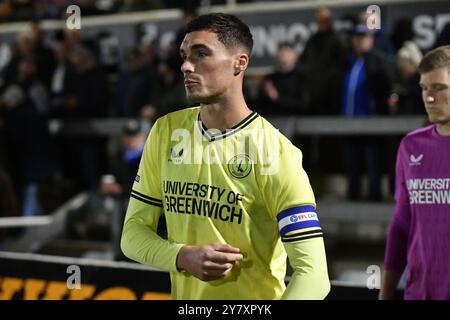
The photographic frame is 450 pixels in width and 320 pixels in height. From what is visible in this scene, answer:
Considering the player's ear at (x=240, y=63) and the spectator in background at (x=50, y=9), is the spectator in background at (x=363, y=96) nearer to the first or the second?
the player's ear at (x=240, y=63)

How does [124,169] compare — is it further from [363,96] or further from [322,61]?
[363,96]

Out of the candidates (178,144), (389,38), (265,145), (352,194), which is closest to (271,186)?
(265,145)

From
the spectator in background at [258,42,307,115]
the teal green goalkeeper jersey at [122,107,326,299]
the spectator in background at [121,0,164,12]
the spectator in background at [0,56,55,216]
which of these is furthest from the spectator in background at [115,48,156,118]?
the teal green goalkeeper jersey at [122,107,326,299]

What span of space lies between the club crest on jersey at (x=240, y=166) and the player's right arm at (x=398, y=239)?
1.23 metres

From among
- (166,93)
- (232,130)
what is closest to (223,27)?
(232,130)

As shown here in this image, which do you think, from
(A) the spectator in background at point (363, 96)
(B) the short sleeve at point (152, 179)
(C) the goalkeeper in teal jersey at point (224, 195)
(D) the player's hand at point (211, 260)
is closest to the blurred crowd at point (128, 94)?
(A) the spectator in background at point (363, 96)

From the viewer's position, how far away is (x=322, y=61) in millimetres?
8250

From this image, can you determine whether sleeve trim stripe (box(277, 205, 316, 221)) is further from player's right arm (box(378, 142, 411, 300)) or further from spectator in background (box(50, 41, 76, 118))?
spectator in background (box(50, 41, 76, 118))

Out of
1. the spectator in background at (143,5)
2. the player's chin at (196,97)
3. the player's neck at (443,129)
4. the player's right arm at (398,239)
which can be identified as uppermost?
the spectator in background at (143,5)

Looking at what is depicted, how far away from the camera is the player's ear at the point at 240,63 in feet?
10.7

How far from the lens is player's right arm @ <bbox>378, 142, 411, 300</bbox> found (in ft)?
13.5

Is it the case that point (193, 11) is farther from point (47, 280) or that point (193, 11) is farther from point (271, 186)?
point (271, 186)

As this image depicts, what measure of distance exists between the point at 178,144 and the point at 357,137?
4.92 m

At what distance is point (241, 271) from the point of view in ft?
10.4
